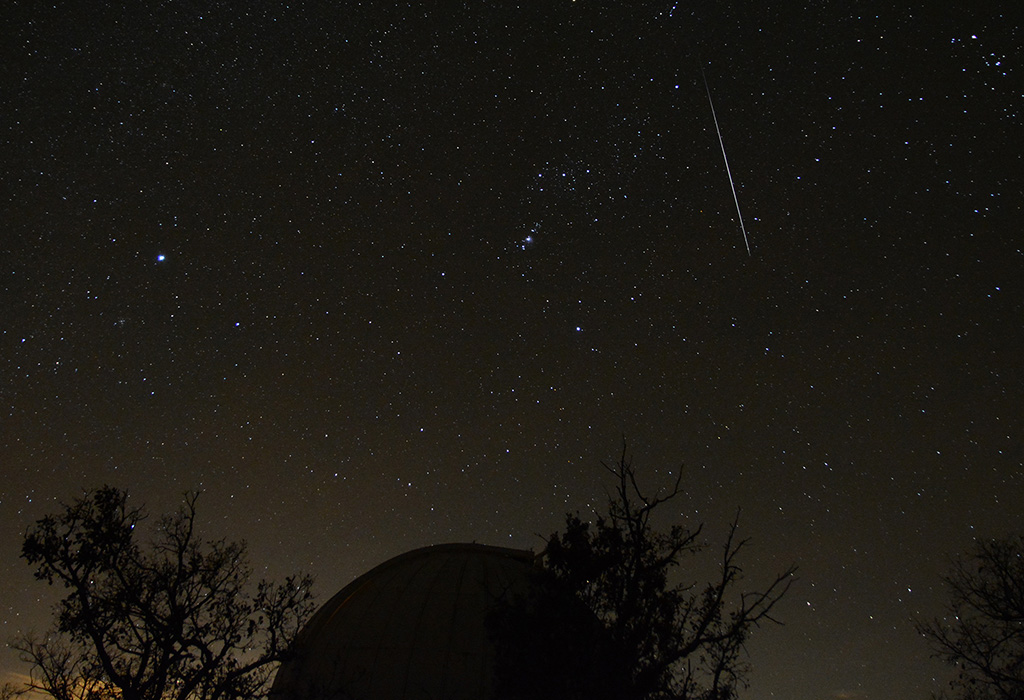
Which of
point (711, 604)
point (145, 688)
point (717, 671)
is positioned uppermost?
point (711, 604)

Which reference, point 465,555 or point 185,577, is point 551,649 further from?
point 465,555

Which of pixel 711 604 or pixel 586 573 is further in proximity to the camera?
pixel 586 573

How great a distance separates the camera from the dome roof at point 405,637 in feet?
51.0

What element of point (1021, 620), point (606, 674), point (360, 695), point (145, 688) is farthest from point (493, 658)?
point (1021, 620)

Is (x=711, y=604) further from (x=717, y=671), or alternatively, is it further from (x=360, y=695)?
(x=360, y=695)

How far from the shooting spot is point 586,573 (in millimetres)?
11609

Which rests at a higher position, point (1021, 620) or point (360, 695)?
point (1021, 620)

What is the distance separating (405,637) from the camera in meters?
16.7

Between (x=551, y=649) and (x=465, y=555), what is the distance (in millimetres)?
10268

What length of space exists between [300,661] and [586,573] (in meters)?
9.74

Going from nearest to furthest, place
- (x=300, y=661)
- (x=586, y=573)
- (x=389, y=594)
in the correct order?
1. (x=586, y=573)
2. (x=300, y=661)
3. (x=389, y=594)

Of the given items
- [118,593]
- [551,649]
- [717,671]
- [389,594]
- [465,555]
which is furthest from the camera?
[465,555]

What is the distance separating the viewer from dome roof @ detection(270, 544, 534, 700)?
1555 cm

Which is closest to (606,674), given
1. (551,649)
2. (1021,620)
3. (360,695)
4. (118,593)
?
(551,649)
